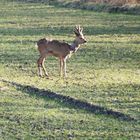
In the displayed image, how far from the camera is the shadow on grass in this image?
12981mm

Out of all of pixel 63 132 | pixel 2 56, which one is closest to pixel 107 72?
pixel 2 56

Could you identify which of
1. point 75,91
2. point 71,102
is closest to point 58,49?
point 75,91

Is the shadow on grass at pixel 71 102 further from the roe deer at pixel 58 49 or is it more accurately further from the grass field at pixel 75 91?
the roe deer at pixel 58 49

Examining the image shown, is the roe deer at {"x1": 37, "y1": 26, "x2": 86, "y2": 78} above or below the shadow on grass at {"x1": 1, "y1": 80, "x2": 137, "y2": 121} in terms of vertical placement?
above

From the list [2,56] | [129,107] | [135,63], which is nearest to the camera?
[129,107]

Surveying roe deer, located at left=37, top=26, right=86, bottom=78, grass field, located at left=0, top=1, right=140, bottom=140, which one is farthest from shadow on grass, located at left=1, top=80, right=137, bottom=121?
roe deer, located at left=37, top=26, right=86, bottom=78

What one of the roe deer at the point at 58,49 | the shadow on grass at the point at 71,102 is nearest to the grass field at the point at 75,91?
the shadow on grass at the point at 71,102

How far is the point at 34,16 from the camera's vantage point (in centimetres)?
3972

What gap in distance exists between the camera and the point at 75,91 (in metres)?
15.6

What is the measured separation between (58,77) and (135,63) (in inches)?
125

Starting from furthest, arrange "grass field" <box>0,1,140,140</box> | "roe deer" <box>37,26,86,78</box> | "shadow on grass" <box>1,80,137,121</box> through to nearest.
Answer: "roe deer" <box>37,26,86,78</box>, "shadow on grass" <box>1,80,137,121</box>, "grass field" <box>0,1,140,140</box>

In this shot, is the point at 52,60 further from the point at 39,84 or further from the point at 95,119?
the point at 95,119

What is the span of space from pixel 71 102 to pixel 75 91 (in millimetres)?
1260

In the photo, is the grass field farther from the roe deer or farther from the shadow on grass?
the roe deer
